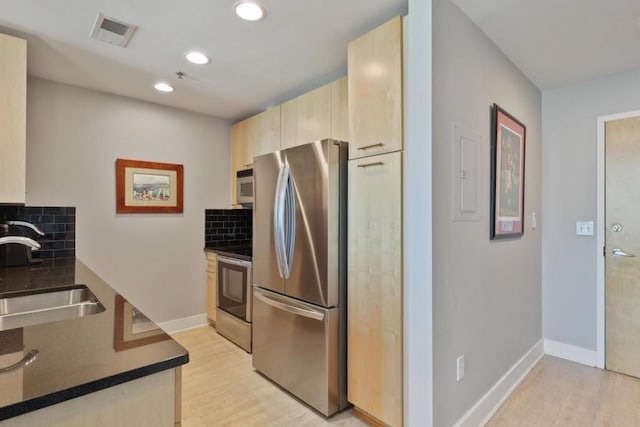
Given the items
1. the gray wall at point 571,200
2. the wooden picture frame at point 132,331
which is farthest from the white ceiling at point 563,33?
the wooden picture frame at point 132,331

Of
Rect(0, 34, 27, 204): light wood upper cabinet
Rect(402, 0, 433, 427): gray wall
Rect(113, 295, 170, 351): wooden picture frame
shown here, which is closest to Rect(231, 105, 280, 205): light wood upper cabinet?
Rect(402, 0, 433, 427): gray wall

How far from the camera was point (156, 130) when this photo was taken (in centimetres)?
332

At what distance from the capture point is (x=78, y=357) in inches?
32.1

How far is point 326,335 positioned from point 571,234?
92.0 inches

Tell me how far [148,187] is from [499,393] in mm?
3460

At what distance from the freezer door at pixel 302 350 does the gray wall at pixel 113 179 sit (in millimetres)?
1446

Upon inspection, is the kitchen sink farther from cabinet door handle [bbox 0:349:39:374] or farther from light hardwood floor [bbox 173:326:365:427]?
light hardwood floor [bbox 173:326:365:427]

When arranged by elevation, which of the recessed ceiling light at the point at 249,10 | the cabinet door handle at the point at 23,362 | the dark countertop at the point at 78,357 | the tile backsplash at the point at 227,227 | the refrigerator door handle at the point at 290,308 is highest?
the recessed ceiling light at the point at 249,10

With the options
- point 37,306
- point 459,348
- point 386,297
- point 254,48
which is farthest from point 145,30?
point 459,348

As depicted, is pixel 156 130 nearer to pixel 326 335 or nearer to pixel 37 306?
pixel 37 306

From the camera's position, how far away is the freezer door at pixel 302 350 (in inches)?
78.5

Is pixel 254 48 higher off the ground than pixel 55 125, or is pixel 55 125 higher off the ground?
pixel 254 48

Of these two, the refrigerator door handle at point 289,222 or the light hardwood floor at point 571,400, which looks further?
the refrigerator door handle at point 289,222

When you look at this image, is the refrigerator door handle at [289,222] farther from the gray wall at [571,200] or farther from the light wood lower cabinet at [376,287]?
the gray wall at [571,200]
